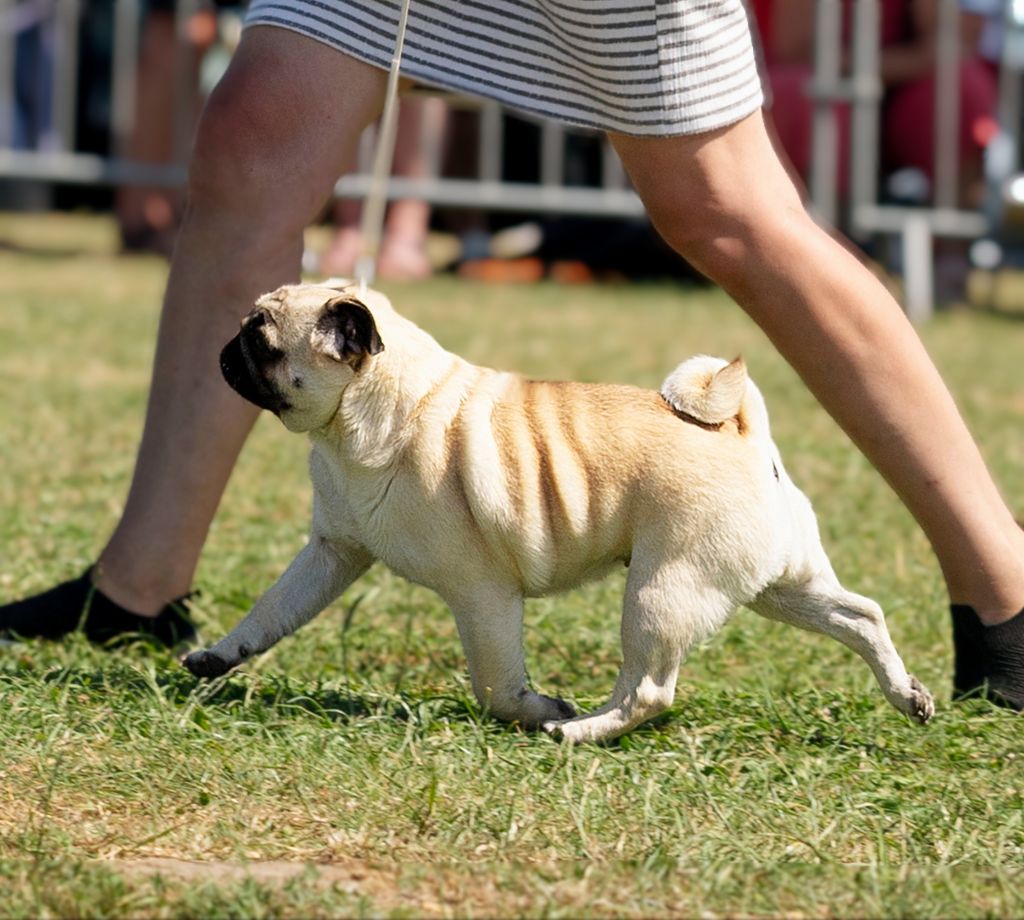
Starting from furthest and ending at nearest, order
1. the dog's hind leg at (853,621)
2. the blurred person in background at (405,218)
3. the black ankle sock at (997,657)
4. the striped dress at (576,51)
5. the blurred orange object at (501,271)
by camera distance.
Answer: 1. the blurred orange object at (501,271)
2. the blurred person in background at (405,218)
3. the black ankle sock at (997,657)
4. the dog's hind leg at (853,621)
5. the striped dress at (576,51)

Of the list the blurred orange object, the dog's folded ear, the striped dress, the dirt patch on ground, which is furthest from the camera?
the blurred orange object

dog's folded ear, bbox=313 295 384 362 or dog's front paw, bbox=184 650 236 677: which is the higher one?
dog's folded ear, bbox=313 295 384 362

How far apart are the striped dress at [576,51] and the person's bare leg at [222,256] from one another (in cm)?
8

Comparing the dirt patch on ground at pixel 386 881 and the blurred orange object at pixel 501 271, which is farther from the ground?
the dirt patch on ground at pixel 386 881

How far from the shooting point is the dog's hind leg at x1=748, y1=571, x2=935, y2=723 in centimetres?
296

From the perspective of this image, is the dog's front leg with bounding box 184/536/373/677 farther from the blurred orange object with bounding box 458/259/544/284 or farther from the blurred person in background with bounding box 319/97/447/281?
the blurred orange object with bounding box 458/259/544/284

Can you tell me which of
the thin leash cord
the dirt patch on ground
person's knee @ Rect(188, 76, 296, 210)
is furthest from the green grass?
person's knee @ Rect(188, 76, 296, 210)

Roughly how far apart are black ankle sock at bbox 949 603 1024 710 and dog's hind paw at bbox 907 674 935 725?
22 centimetres

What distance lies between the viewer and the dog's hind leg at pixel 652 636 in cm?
276

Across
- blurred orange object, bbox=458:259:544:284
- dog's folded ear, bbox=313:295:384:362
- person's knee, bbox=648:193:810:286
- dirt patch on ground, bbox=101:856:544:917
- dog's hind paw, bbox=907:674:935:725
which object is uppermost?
person's knee, bbox=648:193:810:286

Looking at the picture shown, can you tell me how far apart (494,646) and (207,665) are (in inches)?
21.7

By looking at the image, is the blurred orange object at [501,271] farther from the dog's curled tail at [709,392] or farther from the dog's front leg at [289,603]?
the dog's curled tail at [709,392]

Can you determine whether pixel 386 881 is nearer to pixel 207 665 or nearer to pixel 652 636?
pixel 652 636

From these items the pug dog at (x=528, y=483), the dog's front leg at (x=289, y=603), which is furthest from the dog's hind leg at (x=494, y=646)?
the dog's front leg at (x=289, y=603)
